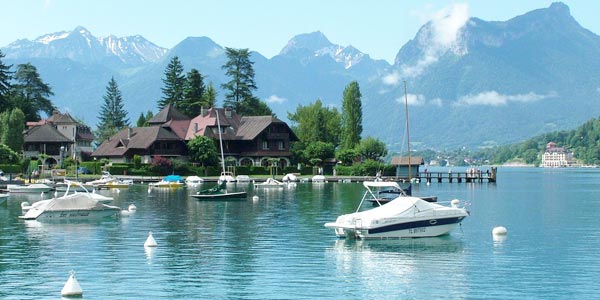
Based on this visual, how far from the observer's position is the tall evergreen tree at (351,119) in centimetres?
17225

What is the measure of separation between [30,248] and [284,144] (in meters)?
108

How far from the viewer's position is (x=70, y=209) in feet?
213

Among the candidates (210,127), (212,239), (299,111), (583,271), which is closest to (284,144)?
(210,127)

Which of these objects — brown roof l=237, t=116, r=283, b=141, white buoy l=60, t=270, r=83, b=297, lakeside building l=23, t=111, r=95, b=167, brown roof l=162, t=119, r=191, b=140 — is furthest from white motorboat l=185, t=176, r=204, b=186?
white buoy l=60, t=270, r=83, b=297

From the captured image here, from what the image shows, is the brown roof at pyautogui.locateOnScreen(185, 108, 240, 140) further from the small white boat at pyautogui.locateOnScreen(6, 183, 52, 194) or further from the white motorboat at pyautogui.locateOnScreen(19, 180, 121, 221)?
the white motorboat at pyautogui.locateOnScreen(19, 180, 121, 221)

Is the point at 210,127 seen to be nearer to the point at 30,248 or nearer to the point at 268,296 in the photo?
the point at 30,248

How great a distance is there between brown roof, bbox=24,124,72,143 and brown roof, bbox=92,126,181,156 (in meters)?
6.86

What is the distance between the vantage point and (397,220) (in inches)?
2009

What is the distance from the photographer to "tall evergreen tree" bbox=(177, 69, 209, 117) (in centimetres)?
17388

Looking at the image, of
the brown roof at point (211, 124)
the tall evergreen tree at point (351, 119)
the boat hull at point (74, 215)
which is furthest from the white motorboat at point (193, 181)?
the boat hull at point (74, 215)

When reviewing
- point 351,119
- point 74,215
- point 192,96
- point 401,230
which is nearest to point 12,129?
point 192,96

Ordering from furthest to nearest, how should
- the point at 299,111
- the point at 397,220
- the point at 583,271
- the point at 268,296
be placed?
the point at 299,111, the point at 397,220, the point at 583,271, the point at 268,296

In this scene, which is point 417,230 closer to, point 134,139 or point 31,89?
point 134,139

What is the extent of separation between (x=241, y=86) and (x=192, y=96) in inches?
430
